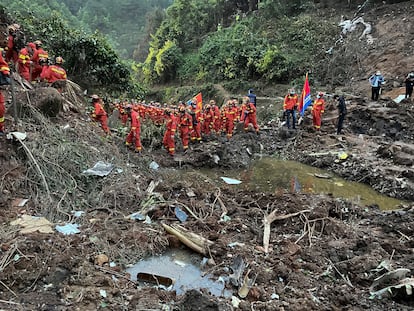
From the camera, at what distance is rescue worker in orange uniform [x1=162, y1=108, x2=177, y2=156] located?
37.6 ft

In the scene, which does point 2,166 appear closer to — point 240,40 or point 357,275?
point 357,275

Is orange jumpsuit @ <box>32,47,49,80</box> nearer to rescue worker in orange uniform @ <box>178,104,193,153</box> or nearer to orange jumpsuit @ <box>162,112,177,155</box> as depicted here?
orange jumpsuit @ <box>162,112,177,155</box>

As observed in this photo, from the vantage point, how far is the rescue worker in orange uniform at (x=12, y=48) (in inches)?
374

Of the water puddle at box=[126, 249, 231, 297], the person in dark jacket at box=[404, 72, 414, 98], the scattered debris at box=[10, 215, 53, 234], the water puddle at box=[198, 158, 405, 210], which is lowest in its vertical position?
the water puddle at box=[198, 158, 405, 210]

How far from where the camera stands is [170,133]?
38.0 feet

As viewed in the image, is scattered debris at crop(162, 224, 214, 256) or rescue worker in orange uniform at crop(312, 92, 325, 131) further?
rescue worker in orange uniform at crop(312, 92, 325, 131)

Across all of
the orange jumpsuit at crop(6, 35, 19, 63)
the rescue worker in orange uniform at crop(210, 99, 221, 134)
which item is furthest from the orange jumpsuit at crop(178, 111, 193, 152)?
the orange jumpsuit at crop(6, 35, 19, 63)

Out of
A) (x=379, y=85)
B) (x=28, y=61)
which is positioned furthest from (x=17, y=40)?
(x=379, y=85)

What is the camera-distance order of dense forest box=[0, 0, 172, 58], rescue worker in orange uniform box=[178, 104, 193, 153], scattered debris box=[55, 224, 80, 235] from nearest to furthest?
scattered debris box=[55, 224, 80, 235] → rescue worker in orange uniform box=[178, 104, 193, 153] → dense forest box=[0, 0, 172, 58]

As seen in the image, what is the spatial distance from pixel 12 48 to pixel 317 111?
32.0ft

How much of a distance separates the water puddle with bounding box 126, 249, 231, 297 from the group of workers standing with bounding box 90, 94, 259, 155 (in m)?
5.29

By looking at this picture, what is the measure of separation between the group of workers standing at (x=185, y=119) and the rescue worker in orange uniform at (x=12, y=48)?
2117 millimetres

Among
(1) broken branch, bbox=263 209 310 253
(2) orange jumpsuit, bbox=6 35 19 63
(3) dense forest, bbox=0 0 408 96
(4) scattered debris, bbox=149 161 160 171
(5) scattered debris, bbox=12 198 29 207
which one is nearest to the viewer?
(5) scattered debris, bbox=12 198 29 207

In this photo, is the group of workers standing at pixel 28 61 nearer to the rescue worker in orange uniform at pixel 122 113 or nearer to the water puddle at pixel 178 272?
the rescue worker in orange uniform at pixel 122 113
